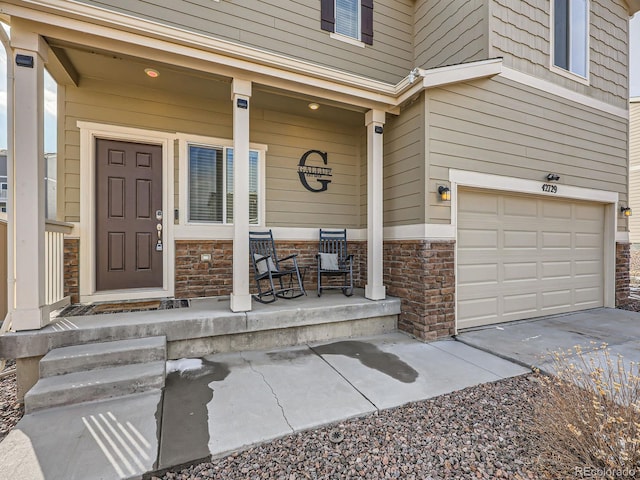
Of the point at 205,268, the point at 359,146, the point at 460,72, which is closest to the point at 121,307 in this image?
the point at 205,268

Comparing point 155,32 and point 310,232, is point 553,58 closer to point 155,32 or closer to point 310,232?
point 310,232

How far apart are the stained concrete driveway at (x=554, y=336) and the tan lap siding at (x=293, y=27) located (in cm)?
409

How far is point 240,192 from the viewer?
3375 millimetres

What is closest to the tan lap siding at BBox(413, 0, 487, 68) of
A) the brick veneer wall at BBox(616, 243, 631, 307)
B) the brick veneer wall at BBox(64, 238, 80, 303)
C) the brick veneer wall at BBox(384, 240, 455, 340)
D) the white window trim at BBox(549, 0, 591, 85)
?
the white window trim at BBox(549, 0, 591, 85)

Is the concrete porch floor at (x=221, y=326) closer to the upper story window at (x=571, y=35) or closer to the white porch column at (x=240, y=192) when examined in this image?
the white porch column at (x=240, y=192)

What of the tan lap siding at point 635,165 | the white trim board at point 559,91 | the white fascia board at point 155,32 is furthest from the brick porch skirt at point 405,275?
the tan lap siding at point 635,165

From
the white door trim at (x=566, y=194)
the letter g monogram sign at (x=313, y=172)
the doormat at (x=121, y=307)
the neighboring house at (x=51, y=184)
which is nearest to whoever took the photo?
the doormat at (x=121, y=307)

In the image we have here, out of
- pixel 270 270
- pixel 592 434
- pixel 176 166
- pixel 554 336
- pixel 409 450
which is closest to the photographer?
pixel 592 434

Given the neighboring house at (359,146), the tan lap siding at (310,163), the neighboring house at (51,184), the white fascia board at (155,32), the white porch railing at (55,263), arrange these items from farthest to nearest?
the tan lap siding at (310,163) → the neighboring house at (51,184) → the neighboring house at (359,146) → the white porch railing at (55,263) → the white fascia board at (155,32)

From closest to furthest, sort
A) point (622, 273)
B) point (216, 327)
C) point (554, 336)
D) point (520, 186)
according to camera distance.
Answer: point (216, 327) < point (554, 336) < point (520, 186) < point (622, 273)

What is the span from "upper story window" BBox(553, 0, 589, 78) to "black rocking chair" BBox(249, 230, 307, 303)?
514 centimetres

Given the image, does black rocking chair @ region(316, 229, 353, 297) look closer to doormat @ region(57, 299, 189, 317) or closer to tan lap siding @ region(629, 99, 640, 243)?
doormat @ region(57, 299, 189, 317)

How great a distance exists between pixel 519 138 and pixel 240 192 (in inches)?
154

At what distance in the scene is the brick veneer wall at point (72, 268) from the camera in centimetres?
369
